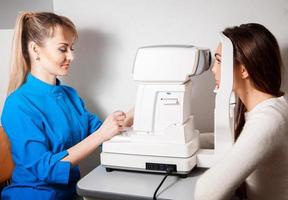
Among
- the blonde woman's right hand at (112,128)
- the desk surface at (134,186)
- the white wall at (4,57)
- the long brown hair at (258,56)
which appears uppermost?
the long brown hair at (258,56)

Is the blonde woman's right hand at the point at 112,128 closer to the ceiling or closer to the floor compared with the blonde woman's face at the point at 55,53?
closer to the floor

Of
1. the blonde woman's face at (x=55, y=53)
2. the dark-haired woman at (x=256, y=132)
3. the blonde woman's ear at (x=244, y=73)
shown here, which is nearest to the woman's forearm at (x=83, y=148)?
the blonde woman's face at (x=55, y=53)

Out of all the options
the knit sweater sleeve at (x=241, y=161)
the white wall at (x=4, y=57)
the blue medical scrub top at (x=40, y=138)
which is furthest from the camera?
the white wall at (x=4, y=57)

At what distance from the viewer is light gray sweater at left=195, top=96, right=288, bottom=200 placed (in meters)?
0.91

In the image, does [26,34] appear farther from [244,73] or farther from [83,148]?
[244,73]

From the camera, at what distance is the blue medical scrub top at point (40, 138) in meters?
1.24

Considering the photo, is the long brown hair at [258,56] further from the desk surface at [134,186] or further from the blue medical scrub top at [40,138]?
the blue medical scrub top at [40,138]

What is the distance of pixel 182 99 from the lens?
1154mm

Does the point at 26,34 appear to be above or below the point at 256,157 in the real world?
above

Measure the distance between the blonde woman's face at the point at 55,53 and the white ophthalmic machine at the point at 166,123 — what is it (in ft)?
1.31

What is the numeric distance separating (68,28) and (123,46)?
335 mm

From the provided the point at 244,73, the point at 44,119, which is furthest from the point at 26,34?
the point at 244,73

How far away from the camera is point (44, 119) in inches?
52.5

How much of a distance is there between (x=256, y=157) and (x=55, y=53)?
3.02ft
